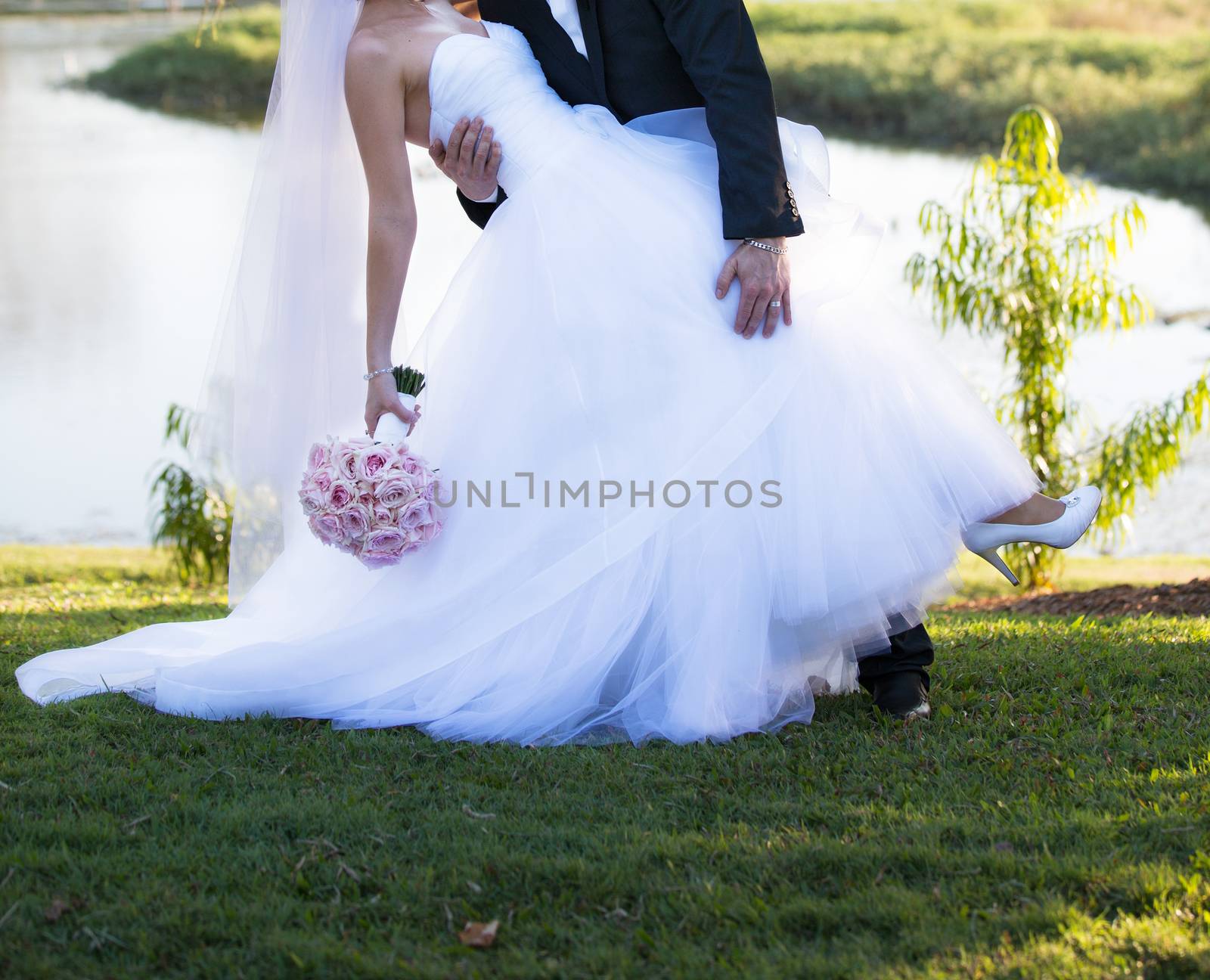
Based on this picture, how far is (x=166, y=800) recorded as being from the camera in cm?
229

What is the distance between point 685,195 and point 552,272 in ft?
1.16

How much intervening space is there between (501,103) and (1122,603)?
10.3 ft

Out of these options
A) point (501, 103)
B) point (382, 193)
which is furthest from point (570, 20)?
point (382, 193)

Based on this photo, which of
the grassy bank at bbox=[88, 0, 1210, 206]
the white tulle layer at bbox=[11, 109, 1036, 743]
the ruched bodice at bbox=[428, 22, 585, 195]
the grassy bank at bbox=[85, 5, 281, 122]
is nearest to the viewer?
the white tulle layer at bbox=[11, 109, 1036, 743]

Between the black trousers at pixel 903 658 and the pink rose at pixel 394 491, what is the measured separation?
1.10 m

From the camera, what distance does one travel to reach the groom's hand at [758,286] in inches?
101

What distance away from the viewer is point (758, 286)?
8.39 feet

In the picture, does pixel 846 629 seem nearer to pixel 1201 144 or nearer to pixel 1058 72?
pixel 1201 144

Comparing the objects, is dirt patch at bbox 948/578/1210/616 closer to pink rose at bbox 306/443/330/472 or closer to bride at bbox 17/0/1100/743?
bride at bbox 17/0/1100/743

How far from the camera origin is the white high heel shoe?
8.59 ft

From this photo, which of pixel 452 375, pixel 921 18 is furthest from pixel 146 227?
pixel 921 18

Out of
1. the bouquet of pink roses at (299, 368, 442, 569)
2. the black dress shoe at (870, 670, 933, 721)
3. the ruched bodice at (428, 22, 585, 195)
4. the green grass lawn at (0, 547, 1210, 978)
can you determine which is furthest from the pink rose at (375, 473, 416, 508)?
the black dress shoe at (870, 670, 933, 721)

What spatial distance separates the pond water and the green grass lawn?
1.08 m

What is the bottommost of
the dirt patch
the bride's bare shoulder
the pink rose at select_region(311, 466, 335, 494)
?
the dirt patch
